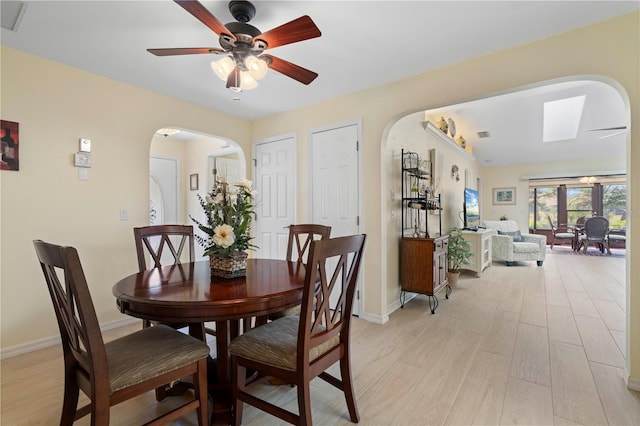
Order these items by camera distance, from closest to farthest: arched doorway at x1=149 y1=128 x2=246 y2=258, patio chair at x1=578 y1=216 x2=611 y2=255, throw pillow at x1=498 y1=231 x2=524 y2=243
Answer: arched doorway at x1=149 y1=128 x2=246 y2=258, throw pillow at x1=498 y1=231 x2=524 y2=243, patio chair at x1=578 y1=216 x2=611 y2=255

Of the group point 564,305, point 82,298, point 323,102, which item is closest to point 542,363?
point 564,305

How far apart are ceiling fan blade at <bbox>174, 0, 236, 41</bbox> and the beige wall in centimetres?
183

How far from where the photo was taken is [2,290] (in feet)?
7.57

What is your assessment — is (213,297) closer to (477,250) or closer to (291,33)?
(291,33)

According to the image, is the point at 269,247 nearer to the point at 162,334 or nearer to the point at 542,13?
the point at 162,334

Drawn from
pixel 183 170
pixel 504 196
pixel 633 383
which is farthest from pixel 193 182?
pixel 504 196

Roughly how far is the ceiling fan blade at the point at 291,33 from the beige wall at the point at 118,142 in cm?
155

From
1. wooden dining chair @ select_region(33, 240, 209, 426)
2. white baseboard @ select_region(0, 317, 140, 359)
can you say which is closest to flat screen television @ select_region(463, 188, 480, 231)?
wooden dining chair @ select_region(33, 240, 209, 426)

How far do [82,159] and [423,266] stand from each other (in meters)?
3.58

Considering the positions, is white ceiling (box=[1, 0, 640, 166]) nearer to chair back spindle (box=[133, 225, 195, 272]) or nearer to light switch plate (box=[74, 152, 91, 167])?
light switch plate (box=[74, 152, 91, 167])

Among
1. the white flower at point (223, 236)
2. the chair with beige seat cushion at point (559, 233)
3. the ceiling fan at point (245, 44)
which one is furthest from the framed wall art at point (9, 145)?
the chair with beige seat cushion at point (559, 233)

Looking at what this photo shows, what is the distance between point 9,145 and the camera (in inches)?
90.9

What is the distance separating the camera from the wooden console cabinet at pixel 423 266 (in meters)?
3.26

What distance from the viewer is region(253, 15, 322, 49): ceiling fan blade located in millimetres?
1493
